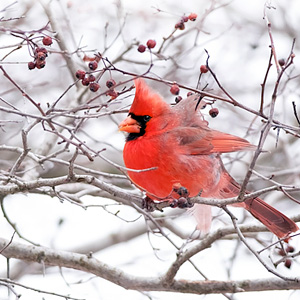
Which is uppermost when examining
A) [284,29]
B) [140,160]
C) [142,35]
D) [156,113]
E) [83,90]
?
[284,29]

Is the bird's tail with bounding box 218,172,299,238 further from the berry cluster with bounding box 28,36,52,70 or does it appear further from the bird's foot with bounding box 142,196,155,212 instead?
the berry cluster with bounding box 28,36,52,70

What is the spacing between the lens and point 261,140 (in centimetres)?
Answer: 221

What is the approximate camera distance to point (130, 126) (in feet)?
10.9

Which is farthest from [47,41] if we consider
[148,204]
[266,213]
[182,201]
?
[266,213]

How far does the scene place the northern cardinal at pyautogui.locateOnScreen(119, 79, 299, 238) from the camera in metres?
3.15

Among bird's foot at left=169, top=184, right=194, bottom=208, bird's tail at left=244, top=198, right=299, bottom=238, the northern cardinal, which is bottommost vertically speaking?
bird's foot at left=169, top=184, right=194, bottom=208

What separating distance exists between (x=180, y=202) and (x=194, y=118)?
0.98m

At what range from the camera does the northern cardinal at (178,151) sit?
3.15 metres

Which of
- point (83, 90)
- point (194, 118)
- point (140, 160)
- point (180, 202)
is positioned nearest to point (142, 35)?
point (83, 90)

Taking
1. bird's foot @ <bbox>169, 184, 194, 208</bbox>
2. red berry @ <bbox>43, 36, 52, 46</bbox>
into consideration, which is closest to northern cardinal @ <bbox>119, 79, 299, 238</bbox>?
bird's foot @ <bbox>169, 184, 194, 208</bbox>

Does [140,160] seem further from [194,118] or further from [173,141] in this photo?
[194,118]

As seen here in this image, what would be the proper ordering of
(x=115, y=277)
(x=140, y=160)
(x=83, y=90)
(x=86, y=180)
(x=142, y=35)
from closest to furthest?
(x=86, y=180), (x=140, y=160), (x=115, y=277), (x=83, y=90), (x=142, y=35)

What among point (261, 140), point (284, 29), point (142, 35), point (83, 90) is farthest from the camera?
point (284, 29)

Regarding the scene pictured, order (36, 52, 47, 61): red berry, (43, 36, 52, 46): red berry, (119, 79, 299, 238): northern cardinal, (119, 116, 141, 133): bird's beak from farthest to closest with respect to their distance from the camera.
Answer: (119, 116, 141, 133): bird's beak → (119, 79, 299, 238): northern cardinal → (43, 36, 52, 46): red berry → (36, 52, 47, 61): red berry
